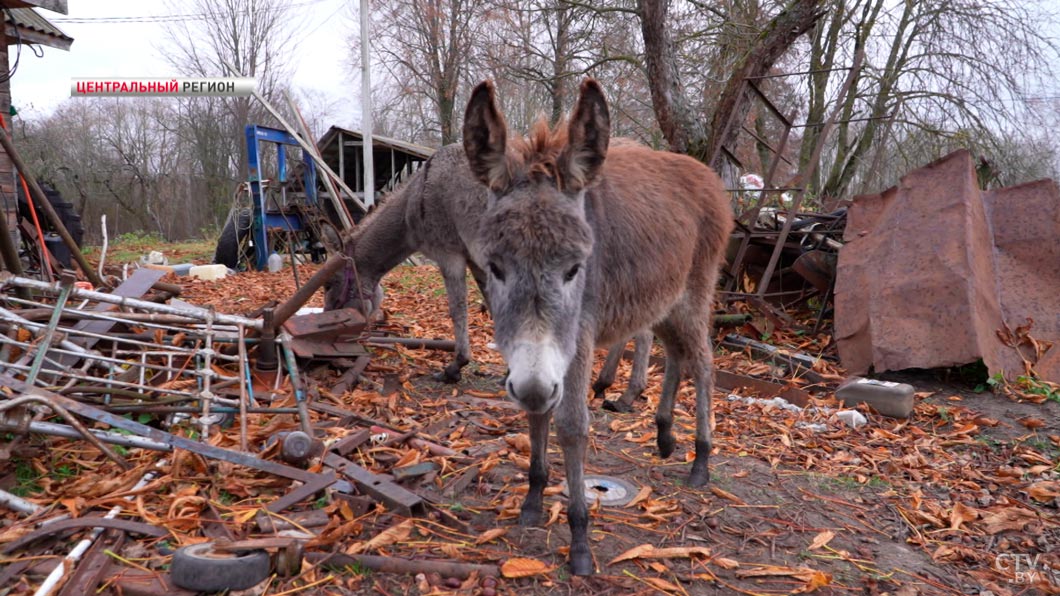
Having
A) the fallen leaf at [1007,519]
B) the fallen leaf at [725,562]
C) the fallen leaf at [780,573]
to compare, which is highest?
the fallen leaf at [725,562]

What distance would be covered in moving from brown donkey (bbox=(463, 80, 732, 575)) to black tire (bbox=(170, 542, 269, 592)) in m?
1.19

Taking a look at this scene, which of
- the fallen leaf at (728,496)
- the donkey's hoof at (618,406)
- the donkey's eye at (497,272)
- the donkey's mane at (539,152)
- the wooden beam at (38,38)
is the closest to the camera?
the donkey's eye at (497,272)

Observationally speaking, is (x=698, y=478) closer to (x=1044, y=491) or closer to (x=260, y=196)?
(x=1044, y=491)

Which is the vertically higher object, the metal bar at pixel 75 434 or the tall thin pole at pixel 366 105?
the tall thin pole at pixel 366 105

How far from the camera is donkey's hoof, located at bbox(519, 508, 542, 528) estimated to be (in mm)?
3031

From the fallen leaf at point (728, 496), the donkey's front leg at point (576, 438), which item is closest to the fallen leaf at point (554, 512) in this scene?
the donkey's front leg at point (576, 438)

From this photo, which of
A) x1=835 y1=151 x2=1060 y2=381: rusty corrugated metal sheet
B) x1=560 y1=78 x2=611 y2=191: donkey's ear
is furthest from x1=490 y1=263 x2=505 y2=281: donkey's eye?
x1=835 y1=151 x2=1060 y2=381: rusty corrugated metal sheet

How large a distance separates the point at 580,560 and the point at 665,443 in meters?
1.53

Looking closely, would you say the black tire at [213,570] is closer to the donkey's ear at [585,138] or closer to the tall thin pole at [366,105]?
the donkey's ear at [585,138]

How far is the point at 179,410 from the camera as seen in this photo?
334cm

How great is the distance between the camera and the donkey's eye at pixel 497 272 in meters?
2.42

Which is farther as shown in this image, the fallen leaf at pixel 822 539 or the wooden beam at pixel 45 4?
the wooden beam at pixel 45 4

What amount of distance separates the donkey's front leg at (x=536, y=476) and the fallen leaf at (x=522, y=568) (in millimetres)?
391

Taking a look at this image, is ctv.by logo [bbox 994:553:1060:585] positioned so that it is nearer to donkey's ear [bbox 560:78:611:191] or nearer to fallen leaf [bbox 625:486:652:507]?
fallen leaf [bbox 625:486:652:507]
